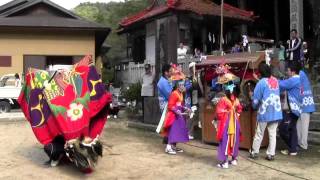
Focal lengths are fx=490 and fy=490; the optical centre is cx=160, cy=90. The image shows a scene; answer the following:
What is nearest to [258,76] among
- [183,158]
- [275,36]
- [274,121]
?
[274,121]

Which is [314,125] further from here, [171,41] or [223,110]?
[171,41]

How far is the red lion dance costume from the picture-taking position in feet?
27.0

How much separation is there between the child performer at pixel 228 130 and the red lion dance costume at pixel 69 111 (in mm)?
2150

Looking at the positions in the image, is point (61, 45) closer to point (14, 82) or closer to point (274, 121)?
point (14, 82)

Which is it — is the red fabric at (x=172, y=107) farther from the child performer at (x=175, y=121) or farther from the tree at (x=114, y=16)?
the tree at (x=114, y=16)

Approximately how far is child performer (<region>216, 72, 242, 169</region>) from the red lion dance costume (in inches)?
84.6

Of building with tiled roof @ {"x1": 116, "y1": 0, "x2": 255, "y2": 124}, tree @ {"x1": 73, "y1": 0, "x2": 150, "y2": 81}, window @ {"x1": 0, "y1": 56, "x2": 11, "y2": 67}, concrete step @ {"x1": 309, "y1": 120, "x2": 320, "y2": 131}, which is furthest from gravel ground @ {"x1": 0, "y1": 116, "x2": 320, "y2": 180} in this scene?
tree @ {"x1": 73, "y1": 0, "x2": 150, "y2": 81}

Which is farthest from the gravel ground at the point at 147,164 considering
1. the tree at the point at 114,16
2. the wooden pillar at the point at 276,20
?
the tree at the point at 114,16

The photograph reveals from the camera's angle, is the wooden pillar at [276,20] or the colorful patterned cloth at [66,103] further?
the wooden pillar at [276,20]

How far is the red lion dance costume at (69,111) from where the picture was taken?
8234 mm

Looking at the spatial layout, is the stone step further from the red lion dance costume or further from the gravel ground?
the red lion dance costume

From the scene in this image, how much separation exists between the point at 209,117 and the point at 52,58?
1474cm

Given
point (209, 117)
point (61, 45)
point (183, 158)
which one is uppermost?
point (61, 45)

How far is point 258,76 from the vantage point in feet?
33.6
